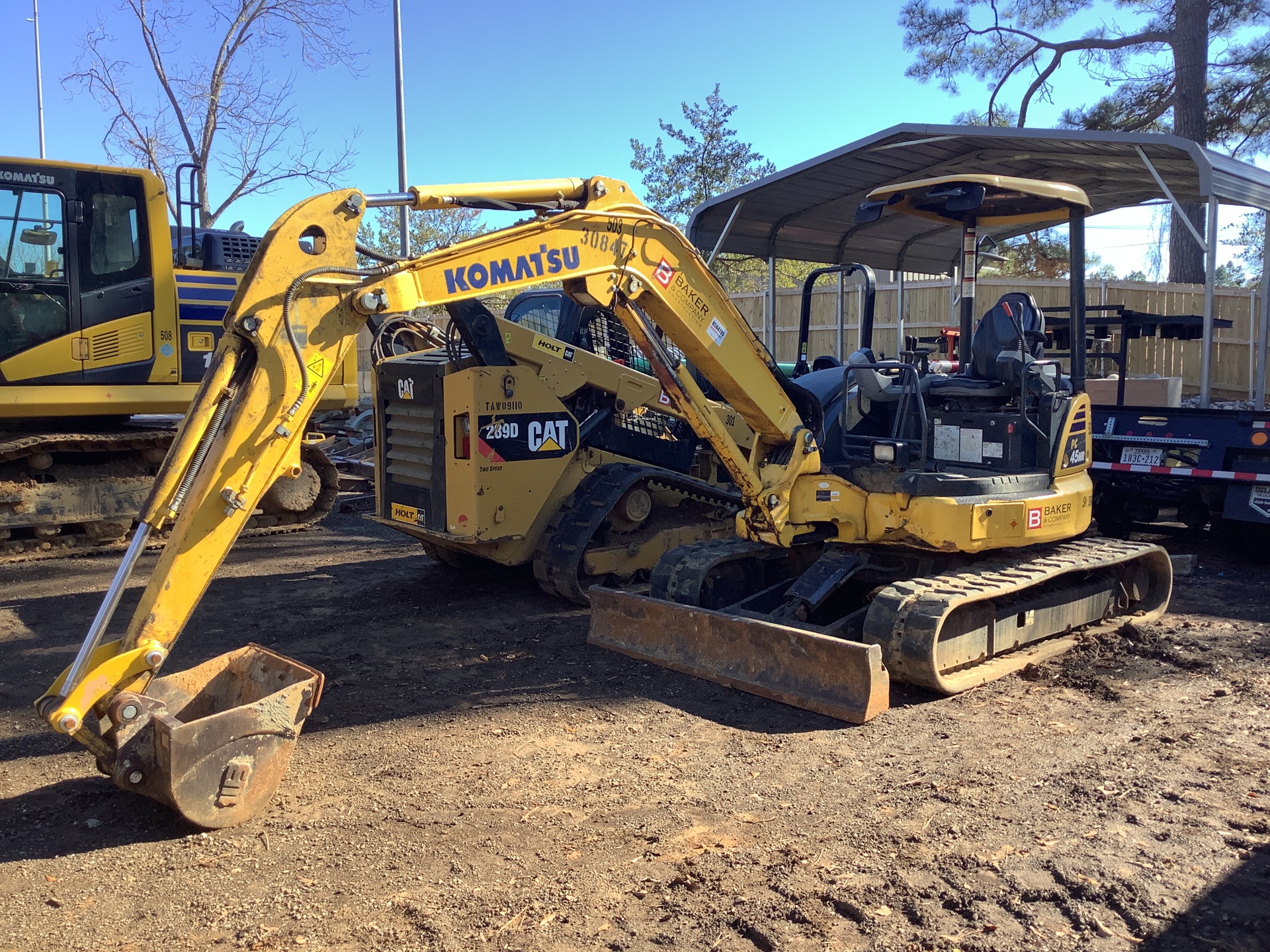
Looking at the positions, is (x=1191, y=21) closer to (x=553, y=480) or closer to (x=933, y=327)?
(x=933, y=327)

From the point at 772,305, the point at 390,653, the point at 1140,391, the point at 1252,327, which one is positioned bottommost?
the point at 390,653

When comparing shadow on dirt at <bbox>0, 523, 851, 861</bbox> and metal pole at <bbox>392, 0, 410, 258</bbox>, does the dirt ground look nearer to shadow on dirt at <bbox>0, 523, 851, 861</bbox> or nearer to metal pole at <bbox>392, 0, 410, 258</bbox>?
shadow on dirt at <bbox>0, 523, 851, 861</bbox>

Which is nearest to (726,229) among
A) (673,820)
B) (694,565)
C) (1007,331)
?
(1007,331)

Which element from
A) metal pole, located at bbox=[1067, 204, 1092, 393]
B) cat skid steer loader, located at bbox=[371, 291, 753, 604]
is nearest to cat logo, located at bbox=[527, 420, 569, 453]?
cat skid steer loader, located at bbox=[371, 291, 753, 604]

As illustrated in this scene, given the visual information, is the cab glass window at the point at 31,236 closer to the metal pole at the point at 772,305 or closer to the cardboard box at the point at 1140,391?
the metal pole at the point at 772,305

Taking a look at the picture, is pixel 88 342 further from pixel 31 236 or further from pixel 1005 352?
pixel 1005 352

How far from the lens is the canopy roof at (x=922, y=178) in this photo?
9250 millimetres

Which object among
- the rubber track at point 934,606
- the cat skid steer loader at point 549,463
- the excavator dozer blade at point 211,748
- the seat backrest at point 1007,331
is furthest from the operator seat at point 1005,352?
the excavator dozer blade at point 211,748

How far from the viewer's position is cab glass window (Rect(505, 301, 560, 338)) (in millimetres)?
8422

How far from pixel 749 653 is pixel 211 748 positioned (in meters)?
2.80

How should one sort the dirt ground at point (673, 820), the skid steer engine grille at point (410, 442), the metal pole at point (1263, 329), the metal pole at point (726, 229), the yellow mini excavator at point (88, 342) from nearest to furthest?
1. the dirt ground at point (673, 820)
2. the skid steer engine grille at point (410, 442)
3. the yellow mini excavator at point (88, 342)
4. the metal pole at point (1263, 329)
5. the metal pole at point (726, 229)

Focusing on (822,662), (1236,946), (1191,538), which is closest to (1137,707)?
(822,662)

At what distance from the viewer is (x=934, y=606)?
5.35 m

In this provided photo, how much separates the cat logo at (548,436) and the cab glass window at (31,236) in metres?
4.74
